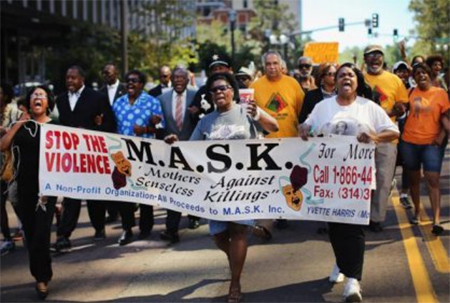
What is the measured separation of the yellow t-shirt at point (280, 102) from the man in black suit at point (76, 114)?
6.03ft

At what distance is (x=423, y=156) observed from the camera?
26.4 feet

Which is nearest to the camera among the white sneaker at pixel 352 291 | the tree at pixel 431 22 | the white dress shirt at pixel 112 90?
the white sneaker at pixel 352 291

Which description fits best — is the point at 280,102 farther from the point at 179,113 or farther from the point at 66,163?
the point at 66,163

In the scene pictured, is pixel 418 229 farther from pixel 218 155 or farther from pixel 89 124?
pixel 89 124

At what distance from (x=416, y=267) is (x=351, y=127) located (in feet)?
5.51

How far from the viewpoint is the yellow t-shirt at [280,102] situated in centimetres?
792

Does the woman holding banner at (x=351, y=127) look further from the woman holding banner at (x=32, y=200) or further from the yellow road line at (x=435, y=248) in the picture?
the woman holding banner at (x=32, y=200)

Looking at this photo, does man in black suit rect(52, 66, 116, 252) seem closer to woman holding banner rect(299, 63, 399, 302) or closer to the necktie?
the necktie

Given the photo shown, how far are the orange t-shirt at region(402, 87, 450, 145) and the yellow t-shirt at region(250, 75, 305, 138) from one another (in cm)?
140

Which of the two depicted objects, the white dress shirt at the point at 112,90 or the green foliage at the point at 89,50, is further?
the green foliage at the point at 89,50

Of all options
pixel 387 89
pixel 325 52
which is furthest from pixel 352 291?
pixel 325 52

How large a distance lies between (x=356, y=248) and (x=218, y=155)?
1385 millimetres

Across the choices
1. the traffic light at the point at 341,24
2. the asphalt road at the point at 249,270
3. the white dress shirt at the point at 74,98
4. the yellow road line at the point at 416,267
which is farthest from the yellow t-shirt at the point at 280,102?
the traffic light at the point at 341,24

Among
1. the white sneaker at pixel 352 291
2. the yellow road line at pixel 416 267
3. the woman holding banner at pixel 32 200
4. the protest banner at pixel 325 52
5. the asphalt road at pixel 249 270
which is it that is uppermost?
the protest banner at pixel 325 52
